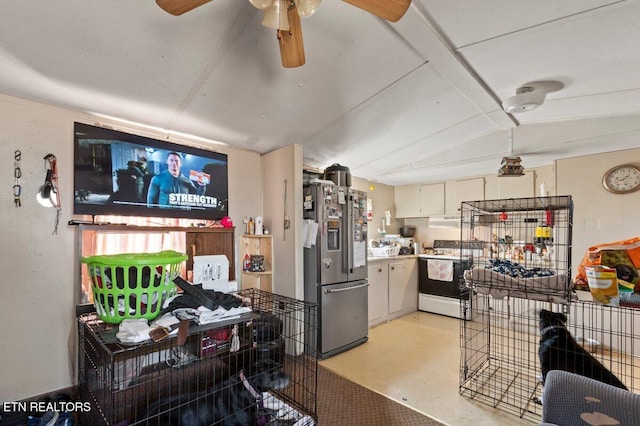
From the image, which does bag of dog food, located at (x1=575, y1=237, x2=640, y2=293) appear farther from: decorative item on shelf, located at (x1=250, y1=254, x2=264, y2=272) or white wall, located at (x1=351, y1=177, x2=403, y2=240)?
white wall, located at (x1=351, y1=177, x2=403, y2=240)

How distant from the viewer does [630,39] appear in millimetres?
1613

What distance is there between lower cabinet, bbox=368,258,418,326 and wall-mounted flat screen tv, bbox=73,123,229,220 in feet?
7.21

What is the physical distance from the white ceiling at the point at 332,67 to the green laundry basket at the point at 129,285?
1.13 m

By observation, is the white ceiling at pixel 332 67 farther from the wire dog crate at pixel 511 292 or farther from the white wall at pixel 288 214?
the wire dog crate at pixel 511 292

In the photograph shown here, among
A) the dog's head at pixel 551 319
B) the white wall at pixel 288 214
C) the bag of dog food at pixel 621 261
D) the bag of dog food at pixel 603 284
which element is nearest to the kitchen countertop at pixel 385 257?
the white wall at pixel 288 214

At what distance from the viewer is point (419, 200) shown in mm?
5078

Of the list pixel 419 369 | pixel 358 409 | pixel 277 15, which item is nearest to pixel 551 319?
pixel 419 369

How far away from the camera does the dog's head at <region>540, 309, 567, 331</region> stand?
7.14ft

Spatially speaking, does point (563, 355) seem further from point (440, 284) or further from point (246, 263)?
point (246, 263)

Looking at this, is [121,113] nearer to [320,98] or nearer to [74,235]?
[74,235]

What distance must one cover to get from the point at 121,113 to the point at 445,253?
15.5 feet

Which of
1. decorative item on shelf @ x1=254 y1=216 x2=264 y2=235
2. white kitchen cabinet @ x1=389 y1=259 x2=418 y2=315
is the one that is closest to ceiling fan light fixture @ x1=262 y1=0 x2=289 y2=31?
decorative item on shelf @ x1=254 y1=216 x2=264 y2=235

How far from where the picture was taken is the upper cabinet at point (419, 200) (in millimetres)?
4844

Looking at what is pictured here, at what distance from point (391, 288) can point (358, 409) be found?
7.22ft
